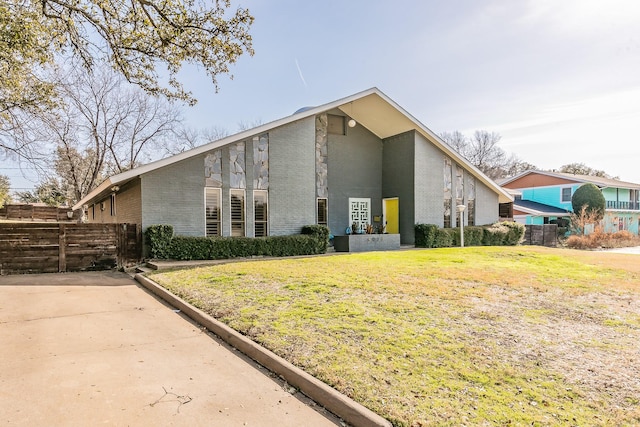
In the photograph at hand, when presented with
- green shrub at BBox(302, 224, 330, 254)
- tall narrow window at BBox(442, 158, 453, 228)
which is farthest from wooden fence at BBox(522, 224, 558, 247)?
green shrub at BBox(302, 224, 330, 254)

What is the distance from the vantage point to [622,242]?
23125 mm

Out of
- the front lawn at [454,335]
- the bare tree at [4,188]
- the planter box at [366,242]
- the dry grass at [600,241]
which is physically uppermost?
the bare tree at [4,188]

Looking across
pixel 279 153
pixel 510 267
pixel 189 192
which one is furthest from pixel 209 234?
pixel 510 267

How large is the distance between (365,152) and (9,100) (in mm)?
13932

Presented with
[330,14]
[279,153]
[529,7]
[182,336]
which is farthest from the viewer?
[279,153]

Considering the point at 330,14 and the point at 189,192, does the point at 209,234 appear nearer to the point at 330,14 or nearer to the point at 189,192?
the point at 189,192

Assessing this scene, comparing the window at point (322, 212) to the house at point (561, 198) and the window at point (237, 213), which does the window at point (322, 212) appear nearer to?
the window at point (237, 213)

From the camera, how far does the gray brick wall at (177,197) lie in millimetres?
11961

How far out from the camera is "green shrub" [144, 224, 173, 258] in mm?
11633

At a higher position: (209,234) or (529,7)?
(529,7)

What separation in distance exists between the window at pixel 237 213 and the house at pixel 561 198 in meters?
25.1

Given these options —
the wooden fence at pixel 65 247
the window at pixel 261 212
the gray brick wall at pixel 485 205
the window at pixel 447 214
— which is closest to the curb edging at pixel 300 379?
the wooden fence at pixel 65 247

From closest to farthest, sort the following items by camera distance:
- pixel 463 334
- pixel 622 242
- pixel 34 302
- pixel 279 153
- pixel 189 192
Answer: pixel 463 334, pixel 34 302, pixel 189 192, pixel 279 153, pixel 622 242

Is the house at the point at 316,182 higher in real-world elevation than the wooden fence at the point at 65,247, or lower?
higher
